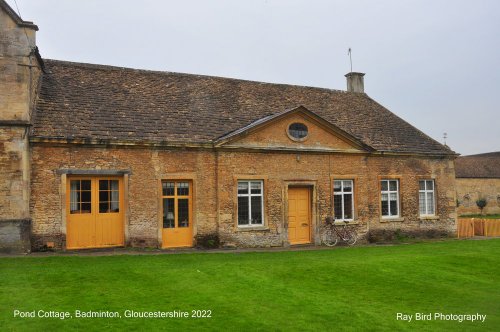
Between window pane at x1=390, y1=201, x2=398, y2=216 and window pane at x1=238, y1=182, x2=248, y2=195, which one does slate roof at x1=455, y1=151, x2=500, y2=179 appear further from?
window pane at x1=238, y1=182, x2=248, y2=195

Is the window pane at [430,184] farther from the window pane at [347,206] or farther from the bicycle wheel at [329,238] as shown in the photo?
the bicycle wheel at [329,238]

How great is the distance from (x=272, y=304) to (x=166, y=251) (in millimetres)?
7995

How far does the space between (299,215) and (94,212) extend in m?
8.25

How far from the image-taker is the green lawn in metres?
8.23

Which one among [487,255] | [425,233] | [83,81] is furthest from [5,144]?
[425,233]

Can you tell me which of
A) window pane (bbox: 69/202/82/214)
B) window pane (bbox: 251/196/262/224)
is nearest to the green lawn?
window pane (bbox: 69/202/82/214)

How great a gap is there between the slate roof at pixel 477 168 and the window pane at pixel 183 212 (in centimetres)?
3702

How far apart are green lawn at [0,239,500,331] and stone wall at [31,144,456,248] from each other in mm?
2248

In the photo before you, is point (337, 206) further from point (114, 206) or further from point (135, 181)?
point (114, 206)

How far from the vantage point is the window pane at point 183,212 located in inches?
699

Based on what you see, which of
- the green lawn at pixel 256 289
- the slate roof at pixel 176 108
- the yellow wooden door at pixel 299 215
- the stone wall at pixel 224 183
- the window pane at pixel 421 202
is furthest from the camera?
the window pane at pixel 421 202

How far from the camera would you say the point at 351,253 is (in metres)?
16.9

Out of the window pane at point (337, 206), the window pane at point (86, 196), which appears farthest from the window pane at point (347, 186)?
the window pane at point (86, 196)

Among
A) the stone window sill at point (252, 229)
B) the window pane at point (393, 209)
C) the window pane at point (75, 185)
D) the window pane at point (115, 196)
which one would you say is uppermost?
the window pane at point (75, 185)
